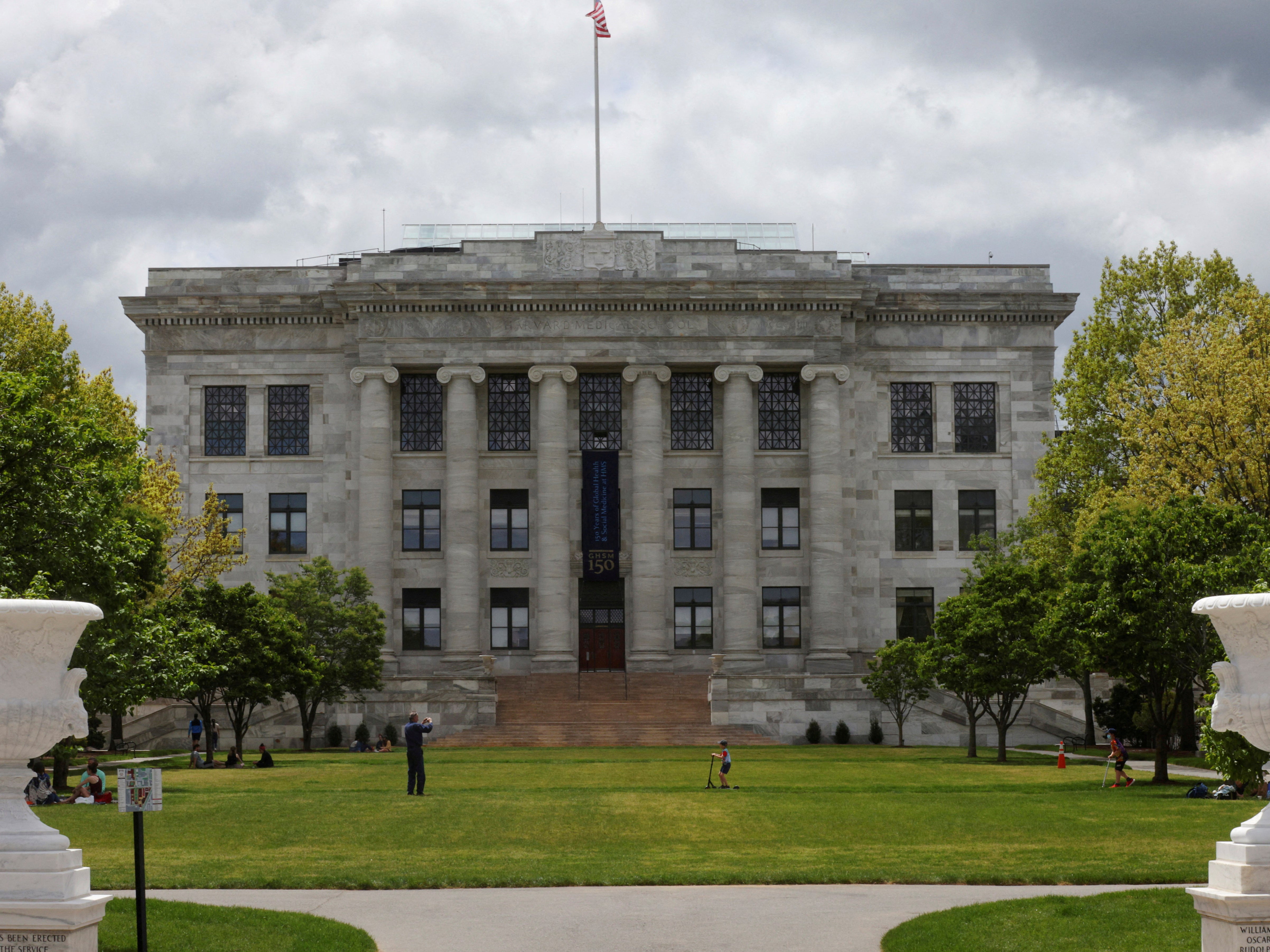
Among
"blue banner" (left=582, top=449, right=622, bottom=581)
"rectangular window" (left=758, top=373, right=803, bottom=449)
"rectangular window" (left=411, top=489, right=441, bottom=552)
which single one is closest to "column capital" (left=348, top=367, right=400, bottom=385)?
"rectangular window" (left=411, top=489, right=441, bottom=552)

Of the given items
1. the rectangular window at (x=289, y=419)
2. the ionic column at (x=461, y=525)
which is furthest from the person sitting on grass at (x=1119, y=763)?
the rectangular window at (x=289, y=419)

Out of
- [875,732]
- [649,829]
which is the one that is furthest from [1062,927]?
[875,732]

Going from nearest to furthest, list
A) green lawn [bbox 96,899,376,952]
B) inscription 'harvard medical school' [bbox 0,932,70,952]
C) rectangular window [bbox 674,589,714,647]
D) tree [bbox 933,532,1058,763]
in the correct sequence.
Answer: inscription 'harvard medical school' [bbox 0,932,70,952]
green lawn [bbox 96,899,376,952]
tree [bbox 933,532,1058,763]
rectangular window [bbox 674,589,714,647]

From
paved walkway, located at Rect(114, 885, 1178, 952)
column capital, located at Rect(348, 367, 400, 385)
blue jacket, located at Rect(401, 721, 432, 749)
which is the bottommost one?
paved walkway, located at Rect(114, 885, 1178, 952)

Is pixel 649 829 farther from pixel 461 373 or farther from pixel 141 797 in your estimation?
pixel 461 373

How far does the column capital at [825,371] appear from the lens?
2766 inches

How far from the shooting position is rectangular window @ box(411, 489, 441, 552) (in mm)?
71250

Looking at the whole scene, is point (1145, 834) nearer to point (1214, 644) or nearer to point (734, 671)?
point (1214, 644)

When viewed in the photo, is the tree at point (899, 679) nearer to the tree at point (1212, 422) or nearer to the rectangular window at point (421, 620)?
the tree at point (1212, 422)

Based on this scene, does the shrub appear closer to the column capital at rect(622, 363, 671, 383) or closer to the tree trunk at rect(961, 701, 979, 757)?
the tree trunk at rect(961, 701, 979, 757)

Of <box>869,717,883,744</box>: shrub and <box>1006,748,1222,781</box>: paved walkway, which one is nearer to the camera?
<box>1006,748,1222,781</box>: paved walkway

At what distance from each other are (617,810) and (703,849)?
5968 millimetres

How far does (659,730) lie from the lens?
59031mm

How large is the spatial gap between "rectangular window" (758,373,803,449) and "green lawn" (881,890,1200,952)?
2133 inches
